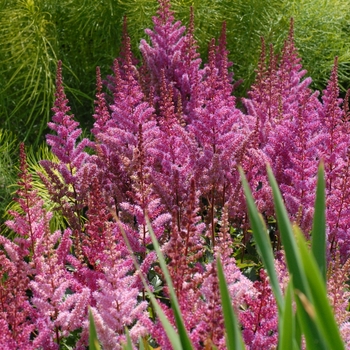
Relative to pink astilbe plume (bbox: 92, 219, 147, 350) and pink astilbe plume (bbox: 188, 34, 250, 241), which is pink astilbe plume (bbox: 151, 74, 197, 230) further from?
pink astilbe plume (bbox: 92, 219, 147, 350)

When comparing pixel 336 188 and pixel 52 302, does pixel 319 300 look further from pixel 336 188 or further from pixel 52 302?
pixel 336 188

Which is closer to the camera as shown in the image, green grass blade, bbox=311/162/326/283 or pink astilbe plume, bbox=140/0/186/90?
green grass blade, bbox=311/162/326/283

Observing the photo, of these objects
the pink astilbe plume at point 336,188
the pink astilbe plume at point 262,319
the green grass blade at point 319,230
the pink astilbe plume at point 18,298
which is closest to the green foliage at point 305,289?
the green grass blade at point 319,230

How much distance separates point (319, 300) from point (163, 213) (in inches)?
74.2

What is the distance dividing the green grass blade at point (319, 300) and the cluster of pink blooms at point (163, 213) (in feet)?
1.35

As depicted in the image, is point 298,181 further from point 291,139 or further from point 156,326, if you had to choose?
point 156,326

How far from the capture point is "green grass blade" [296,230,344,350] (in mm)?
1001

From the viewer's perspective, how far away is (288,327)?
1.13 metres

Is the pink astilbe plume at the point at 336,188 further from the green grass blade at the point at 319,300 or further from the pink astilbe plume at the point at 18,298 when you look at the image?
the green grass blade at the point at 319,300

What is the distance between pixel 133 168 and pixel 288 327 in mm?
1357

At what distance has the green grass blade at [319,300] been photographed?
3.29ft

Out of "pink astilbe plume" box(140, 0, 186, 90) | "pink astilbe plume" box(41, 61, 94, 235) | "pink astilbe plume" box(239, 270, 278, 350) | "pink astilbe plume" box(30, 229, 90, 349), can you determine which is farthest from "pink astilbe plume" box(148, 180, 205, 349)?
"pink astilbe plume" box(140, 0, 186, 90)

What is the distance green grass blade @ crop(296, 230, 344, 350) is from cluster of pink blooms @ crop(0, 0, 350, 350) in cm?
41

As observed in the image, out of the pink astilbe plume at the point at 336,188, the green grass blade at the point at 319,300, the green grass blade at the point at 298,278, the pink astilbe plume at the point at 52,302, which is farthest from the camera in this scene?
the pink astilbe plume at the point at 336,188
